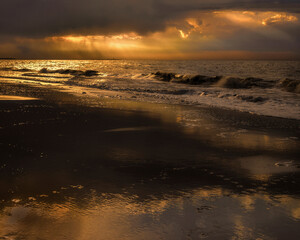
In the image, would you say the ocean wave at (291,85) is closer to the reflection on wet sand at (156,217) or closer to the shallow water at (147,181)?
the shallow water at (147,181)

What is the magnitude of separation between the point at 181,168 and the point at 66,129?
4.30m

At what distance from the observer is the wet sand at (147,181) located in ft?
11.8

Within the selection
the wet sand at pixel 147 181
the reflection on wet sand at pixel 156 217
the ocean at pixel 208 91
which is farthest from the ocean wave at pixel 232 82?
the reflection on wet sand at pixel 156 217

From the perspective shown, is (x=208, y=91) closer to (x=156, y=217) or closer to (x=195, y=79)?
(x=195, y=79)

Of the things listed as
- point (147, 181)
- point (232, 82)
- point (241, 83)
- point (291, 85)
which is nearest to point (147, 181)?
point (147, 181)

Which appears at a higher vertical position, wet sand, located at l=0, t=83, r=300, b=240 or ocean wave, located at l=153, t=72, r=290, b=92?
ocean wave, located at l=153, t=72, r=290, b=92

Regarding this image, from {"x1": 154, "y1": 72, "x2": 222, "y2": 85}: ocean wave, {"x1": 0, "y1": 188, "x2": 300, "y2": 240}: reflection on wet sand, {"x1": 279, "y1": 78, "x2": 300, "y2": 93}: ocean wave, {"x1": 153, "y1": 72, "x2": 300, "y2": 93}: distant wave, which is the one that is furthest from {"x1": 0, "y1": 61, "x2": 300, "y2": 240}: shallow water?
{"x1": 154, "y1": 72, "x2": 222, "y2": 85}: ocean wave

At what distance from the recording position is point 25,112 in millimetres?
11828

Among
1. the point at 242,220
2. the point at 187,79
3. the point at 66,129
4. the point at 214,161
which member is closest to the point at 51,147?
the point at 66,129

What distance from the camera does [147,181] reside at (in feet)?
16.7

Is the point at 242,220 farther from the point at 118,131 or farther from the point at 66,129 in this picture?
the point at 66,129

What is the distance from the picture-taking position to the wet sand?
3.61 m

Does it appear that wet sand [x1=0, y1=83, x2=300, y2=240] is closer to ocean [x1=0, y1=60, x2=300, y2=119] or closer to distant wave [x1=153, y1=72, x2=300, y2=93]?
ocean [x1=0, y1=60, x2=300, y2=119]

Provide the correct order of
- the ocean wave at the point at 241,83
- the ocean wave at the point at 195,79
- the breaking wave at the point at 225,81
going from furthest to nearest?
the ocean wave at the point at 195,79 < the breaking wave at the point at 225,81 < the ocean wave at the point at 241,83
